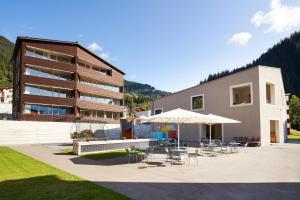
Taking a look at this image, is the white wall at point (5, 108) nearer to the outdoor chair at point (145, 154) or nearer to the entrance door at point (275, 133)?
the outdoor chair at point (145, 154)

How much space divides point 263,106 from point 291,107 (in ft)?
128

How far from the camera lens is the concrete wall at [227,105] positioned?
2397 centimetres

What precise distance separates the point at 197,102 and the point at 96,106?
20.9 m

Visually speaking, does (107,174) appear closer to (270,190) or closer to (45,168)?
(45,168)

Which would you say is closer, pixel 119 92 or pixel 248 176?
pixel 248 176

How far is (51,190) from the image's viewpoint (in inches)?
294

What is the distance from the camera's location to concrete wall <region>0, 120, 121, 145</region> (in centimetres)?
2572

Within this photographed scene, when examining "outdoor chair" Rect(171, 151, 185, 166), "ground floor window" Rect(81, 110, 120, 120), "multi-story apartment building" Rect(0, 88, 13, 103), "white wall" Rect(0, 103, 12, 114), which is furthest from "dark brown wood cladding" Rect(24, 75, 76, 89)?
"multi-story apartment building" Rect(0, 88, 13, 103)

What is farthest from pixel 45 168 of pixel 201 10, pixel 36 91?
pixel 36 91

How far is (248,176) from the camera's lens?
9.66 meters

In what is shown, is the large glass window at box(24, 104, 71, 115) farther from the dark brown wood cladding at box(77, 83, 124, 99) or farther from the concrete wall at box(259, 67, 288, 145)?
the concrete wall at box(259, 67, 288, 145)

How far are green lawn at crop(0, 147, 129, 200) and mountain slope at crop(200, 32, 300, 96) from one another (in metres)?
123

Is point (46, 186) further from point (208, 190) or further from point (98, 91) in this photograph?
point (98, 91)

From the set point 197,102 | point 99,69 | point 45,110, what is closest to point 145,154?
point 197,102
